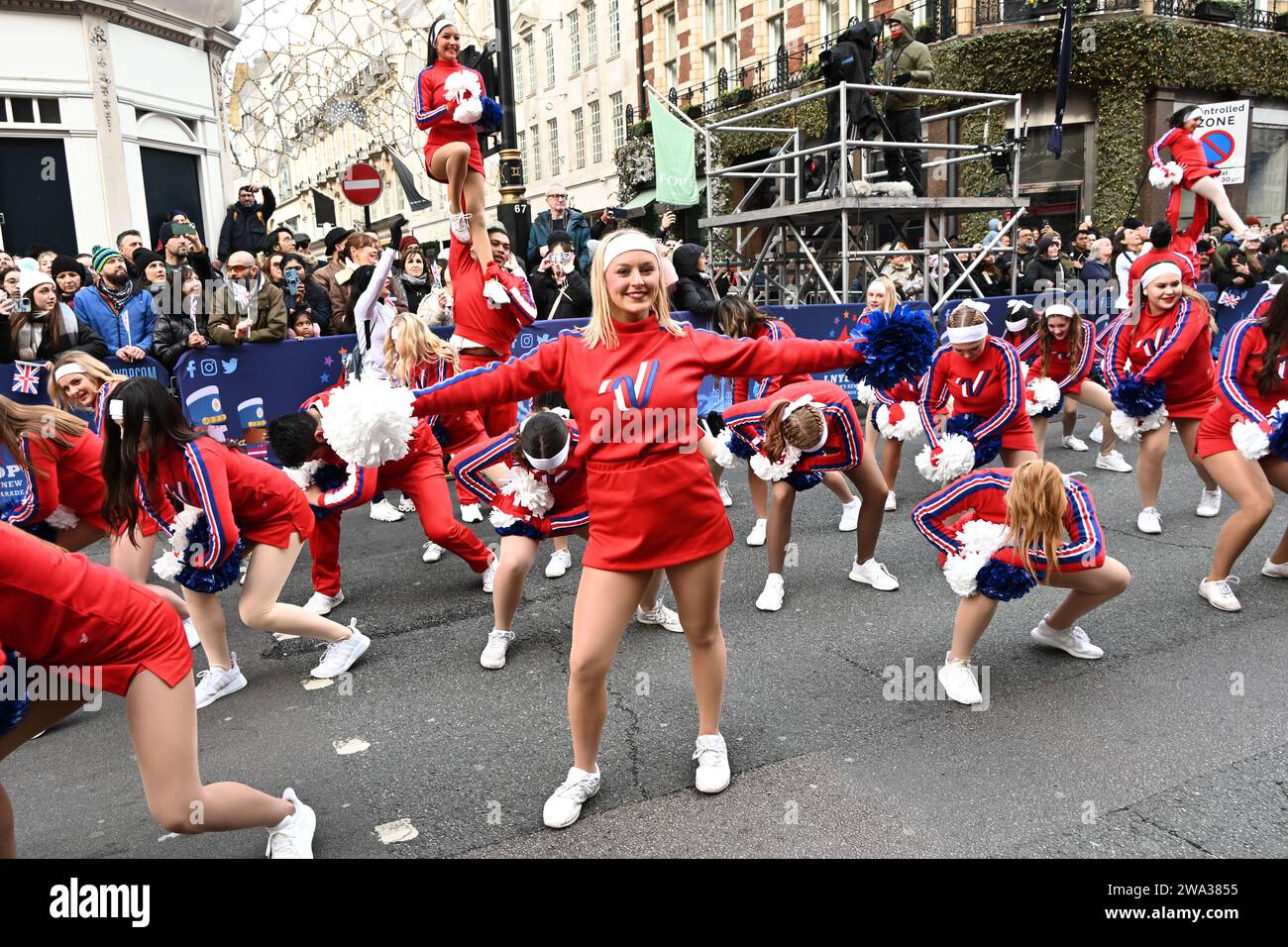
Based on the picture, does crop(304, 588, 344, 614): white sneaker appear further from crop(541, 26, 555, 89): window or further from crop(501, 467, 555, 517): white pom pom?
crop(541, 26, 555, 89): window

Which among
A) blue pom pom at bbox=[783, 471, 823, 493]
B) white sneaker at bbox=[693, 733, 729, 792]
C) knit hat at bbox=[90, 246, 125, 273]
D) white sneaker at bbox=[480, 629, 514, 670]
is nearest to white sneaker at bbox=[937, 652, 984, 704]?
white sneaker at bbox=[693, 733, 729, 792]

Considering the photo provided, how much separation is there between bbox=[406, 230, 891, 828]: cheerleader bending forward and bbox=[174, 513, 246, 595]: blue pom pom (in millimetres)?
1588

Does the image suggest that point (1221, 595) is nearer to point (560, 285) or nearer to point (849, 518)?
point (849, 518)

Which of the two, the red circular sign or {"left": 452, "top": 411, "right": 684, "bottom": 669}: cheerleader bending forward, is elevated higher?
the red circular sign

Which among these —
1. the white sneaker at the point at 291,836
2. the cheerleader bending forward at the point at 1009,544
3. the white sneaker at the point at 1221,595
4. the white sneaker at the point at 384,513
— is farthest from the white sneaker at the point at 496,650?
the white sneaker at the point at 1221,595

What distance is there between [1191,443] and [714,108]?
26.3 m

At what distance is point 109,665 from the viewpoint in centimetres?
259

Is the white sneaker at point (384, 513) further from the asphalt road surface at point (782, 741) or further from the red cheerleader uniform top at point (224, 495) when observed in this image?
the red cheerleader uniform top at point (224, 495)

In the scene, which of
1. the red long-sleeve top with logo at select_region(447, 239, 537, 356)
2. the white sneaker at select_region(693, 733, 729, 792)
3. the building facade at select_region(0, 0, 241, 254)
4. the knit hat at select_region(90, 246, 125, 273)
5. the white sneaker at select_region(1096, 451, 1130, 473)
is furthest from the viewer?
the building facade at select_region(0, 0, 241, 254)

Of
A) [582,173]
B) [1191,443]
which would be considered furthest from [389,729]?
[582,173]

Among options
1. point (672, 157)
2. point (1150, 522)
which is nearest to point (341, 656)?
point (1150, 522)

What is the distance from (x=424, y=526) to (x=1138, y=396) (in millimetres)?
4504

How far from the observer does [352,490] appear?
5.32 meters

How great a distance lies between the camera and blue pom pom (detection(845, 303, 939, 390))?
10.2 feet
